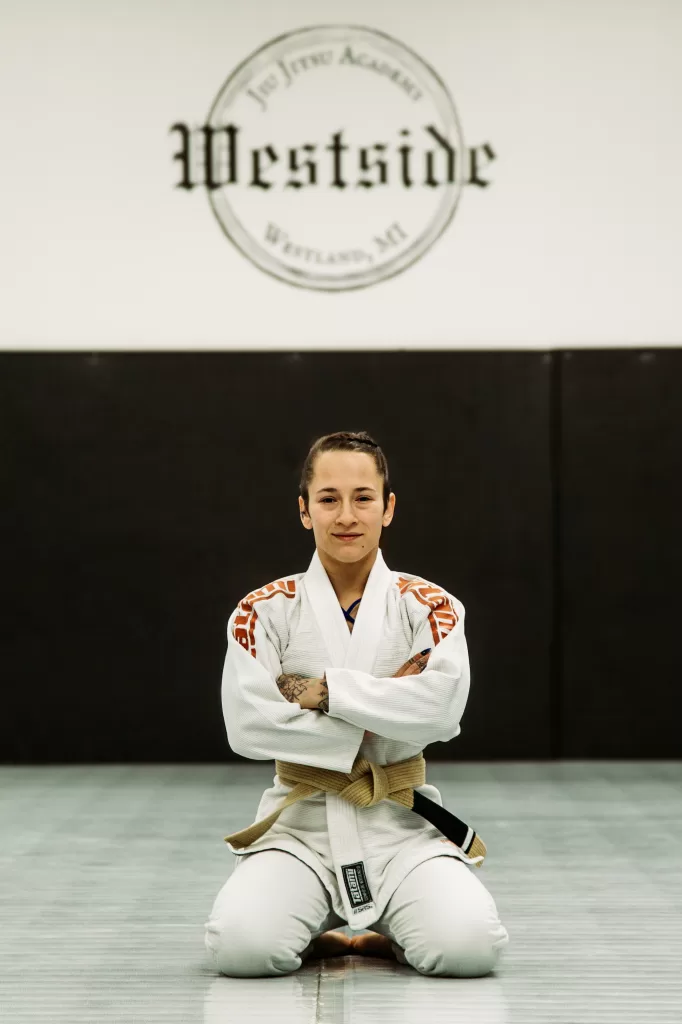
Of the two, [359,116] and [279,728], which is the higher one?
[359,116]

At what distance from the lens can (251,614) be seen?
Answer: 6.91 feet

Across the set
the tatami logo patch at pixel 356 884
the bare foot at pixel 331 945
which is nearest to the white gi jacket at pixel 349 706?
the tatami logo patch at pixel 356 884

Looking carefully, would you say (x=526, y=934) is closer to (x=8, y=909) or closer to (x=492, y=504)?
(x=8, y=909)

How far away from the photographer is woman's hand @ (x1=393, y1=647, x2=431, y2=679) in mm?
2059

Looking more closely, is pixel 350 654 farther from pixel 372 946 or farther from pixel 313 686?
pixel 372 946

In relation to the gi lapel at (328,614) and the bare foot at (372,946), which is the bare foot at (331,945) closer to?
the bare foot at (372,946)

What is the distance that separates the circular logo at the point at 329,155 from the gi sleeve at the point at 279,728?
2.59 m

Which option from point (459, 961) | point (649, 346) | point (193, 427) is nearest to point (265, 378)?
point (193, 427)

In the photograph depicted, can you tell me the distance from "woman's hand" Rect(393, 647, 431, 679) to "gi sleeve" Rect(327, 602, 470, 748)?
3 cm

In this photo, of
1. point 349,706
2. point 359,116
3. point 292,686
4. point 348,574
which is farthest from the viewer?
point 359,116

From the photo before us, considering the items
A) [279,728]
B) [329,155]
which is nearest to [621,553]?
[329,155]

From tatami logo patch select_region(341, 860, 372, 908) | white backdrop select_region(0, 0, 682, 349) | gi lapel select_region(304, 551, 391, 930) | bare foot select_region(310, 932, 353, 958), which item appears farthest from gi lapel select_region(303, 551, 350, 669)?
white backdrop select_region(0, 0, 682, 349)

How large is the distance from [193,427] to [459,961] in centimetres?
273

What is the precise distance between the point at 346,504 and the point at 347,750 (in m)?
0.42
